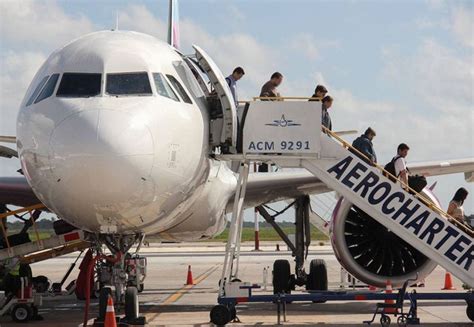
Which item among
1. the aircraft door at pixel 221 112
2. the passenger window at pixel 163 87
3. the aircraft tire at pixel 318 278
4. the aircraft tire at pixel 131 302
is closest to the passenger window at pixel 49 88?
the passenger window at pixel 163 87

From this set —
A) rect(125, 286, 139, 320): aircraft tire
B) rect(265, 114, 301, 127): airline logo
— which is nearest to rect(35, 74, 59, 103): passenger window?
rect(125, 286, 139, 320): aircraft tire

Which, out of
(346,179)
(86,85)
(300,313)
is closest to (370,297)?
(346,179)

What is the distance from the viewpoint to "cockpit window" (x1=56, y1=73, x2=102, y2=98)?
10887 millimetres

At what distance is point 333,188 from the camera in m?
12.5

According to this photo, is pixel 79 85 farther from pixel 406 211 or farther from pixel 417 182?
pixel 417 182

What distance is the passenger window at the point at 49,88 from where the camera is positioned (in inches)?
439

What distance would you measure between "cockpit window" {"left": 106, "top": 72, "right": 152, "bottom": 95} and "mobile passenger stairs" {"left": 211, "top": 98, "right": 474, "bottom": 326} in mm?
1562

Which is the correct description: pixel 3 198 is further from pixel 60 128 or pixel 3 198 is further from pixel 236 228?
pixel 60 128

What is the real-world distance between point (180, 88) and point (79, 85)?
4.49ft

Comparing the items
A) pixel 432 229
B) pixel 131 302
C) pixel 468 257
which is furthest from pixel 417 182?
pixel 131 302

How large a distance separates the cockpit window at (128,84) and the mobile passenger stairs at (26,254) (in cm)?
310

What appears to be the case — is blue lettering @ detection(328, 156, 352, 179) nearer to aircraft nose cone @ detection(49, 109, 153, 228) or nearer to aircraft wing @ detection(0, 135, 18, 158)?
aircraft nose cone @ detection(49, 109, 153, 228)

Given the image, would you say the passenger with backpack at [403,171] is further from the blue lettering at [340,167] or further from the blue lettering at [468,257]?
the blue lettering at [468,257]

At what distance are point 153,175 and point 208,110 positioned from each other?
7.21 ft
